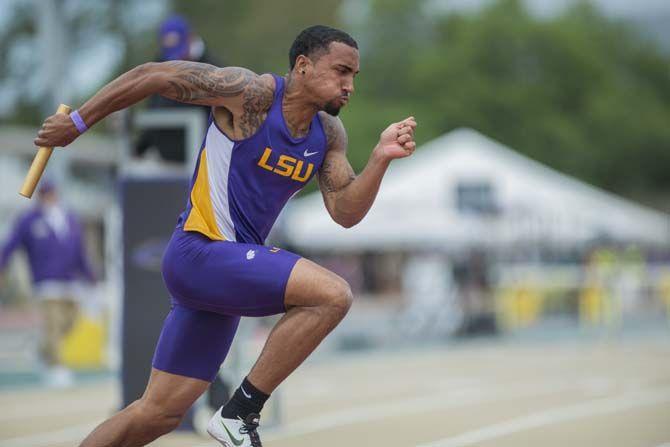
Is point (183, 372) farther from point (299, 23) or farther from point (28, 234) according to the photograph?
point (299, 23)

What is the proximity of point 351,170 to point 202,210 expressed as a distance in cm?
69

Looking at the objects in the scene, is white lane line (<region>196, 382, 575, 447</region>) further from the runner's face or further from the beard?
the runner's face

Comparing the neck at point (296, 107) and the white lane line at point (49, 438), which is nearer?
the neck at point (296, 107)

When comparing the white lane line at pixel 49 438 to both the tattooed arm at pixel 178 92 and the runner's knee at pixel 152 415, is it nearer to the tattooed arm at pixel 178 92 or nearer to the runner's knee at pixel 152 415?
the runner's knee at pixel 152 415

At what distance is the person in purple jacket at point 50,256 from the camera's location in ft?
48.0

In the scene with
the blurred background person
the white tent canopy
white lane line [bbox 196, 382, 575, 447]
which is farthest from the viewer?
the white tent canopy

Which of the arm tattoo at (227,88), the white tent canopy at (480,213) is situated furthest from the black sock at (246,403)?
the white tent canopy at (480,213)

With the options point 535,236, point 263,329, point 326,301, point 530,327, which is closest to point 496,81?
point 535,236

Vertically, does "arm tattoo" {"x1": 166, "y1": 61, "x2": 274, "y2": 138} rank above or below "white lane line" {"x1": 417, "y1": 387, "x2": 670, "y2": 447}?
above

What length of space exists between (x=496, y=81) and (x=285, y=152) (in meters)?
64.0

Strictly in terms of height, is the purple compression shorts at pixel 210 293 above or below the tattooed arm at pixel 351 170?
below

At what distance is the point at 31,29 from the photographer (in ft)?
160

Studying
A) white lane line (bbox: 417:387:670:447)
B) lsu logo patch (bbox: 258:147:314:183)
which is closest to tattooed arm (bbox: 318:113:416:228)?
lsu logo patch (bbox: 258:147:314:183)

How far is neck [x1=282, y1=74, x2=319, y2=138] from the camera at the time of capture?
5566 millimetres
